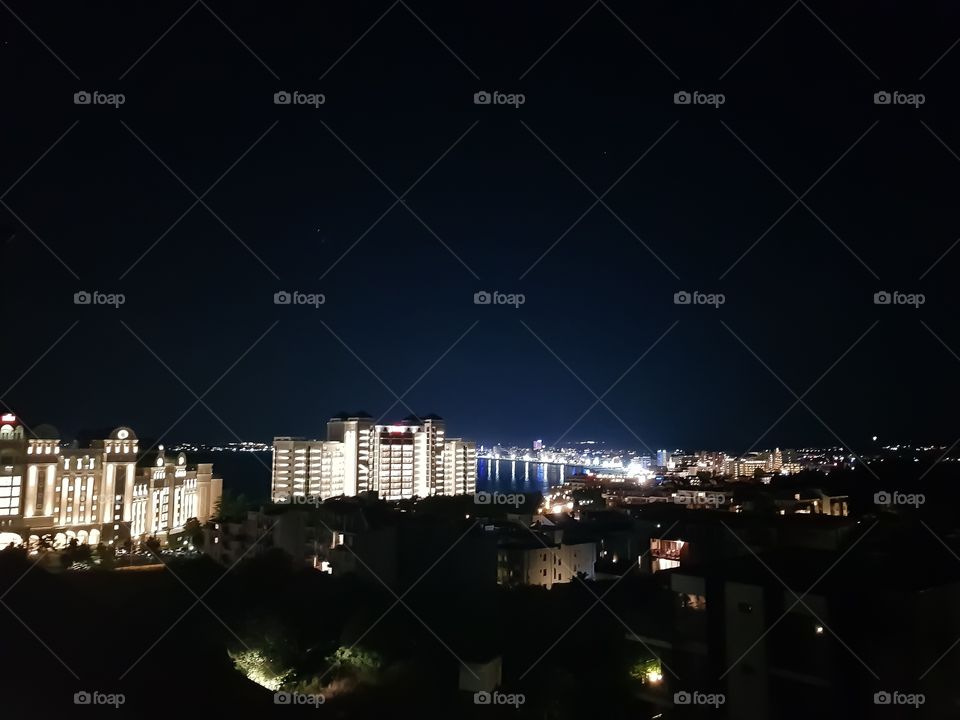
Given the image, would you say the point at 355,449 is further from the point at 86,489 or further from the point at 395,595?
the point at 395,595

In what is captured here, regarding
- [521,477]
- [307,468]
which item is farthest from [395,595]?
[521,477]

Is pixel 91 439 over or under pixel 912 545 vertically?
over

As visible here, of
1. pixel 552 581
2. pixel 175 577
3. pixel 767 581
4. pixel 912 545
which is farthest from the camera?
pixel 552 581

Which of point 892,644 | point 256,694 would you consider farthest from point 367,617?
point 892,644

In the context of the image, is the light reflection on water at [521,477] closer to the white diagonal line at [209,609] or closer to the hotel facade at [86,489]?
the hotel facade at [86,489]

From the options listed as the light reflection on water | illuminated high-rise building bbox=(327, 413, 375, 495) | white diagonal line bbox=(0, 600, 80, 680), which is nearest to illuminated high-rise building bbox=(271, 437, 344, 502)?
illuminated high-rise building bbox=(327, 413, 375, 495)

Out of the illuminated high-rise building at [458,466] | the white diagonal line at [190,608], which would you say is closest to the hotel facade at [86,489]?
the white diagonal line at [190,608]

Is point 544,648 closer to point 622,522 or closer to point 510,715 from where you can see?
point 510,715
